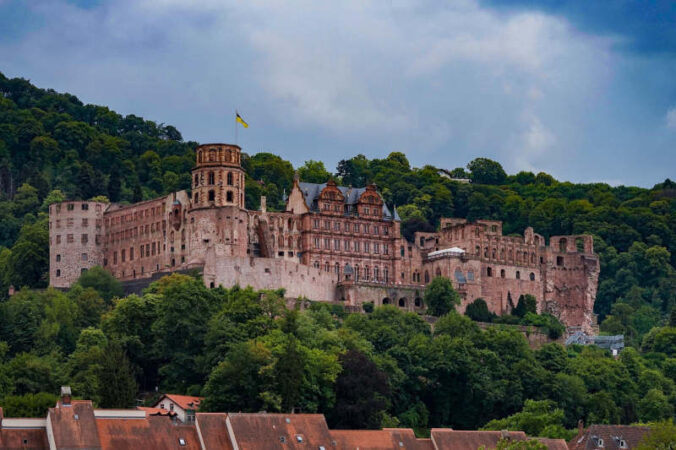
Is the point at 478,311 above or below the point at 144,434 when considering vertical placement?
above

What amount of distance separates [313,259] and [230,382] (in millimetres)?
35756

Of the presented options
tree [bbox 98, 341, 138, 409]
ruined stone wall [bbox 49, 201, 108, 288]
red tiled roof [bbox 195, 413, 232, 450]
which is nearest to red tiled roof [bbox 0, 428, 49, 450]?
red tiled roof [bbox 195, 413, 232, 450]

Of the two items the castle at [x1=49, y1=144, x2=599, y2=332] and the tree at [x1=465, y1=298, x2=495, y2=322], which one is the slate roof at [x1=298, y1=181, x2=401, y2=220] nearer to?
the castle at [x1=49, y1=144, x2=599, y2=332]

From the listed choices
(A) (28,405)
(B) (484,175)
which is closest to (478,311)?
(A) (28,405)

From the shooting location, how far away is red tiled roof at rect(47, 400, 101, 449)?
7438cm

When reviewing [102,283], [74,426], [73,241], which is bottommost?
[74,426]

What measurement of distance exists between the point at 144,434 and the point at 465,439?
17.9 m

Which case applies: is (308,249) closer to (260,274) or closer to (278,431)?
(260,274)

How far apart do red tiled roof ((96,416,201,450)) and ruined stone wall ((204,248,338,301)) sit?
37.9 metres

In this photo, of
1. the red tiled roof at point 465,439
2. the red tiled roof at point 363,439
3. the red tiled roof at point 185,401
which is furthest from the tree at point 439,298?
the red tiled roof at point 363,439

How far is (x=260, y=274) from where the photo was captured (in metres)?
119

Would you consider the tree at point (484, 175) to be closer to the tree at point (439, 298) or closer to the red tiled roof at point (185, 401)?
the tree at point (439, 298)

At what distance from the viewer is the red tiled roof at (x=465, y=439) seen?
84438mm

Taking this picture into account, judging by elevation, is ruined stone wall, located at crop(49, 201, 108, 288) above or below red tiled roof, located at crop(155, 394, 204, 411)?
above
